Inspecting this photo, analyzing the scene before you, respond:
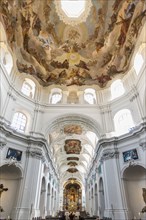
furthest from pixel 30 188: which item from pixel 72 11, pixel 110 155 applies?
pixel 72 11

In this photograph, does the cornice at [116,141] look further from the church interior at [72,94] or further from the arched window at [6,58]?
the arched window at [6,58]

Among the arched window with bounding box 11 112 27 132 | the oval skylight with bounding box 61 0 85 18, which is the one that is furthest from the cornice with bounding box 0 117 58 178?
the oval skylight with bounding box 61 0 85 18

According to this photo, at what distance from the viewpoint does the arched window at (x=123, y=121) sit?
632 inches

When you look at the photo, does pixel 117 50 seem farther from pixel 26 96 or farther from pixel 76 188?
pixel 76 188

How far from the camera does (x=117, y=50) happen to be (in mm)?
18250

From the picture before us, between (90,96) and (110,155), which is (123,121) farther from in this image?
(90,96)

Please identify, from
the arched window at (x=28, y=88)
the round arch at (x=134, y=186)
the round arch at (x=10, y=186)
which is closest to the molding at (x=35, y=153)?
the round arch at (x=10, y=186)

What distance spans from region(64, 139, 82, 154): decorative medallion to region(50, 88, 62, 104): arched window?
812 cm

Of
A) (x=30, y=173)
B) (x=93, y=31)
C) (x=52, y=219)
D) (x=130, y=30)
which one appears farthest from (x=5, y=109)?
(x=130, y=30)

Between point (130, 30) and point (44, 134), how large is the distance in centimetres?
1377

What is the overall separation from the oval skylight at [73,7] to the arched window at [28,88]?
9083mm

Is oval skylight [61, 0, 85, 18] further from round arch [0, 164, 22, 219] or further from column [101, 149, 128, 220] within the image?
round arch [0, 164, 22, 219]

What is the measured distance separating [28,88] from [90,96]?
779 cm

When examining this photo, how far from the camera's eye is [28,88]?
19.1m
